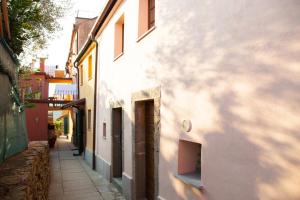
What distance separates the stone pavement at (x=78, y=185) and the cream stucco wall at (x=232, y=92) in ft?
11.2

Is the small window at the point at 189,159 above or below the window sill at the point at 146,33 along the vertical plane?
below

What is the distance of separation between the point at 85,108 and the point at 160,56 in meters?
10.5

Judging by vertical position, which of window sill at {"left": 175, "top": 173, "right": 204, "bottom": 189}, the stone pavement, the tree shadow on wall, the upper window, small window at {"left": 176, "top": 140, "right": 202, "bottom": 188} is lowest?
the stone pavement

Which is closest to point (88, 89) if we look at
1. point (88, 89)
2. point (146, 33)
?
point (88, 89)

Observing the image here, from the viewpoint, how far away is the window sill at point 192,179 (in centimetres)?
410

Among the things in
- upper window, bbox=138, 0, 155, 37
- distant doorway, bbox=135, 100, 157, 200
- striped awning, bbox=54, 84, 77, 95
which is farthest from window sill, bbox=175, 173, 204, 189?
striped awning, bbox=54, 84, 77, 95

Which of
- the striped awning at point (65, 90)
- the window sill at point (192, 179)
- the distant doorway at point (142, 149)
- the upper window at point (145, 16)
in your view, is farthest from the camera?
the striped awning at point (65, 90)

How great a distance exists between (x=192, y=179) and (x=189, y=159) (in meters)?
0.58

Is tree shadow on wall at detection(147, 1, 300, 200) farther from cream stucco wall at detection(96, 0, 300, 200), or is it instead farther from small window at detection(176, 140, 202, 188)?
small window at detection(176, 140, 202, 188)

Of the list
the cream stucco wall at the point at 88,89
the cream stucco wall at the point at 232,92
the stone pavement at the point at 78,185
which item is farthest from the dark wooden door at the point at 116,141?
the cream stucco wall at the point at 88,89

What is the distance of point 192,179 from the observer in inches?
173

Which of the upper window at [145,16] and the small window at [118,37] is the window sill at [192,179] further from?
the small window at [118,37]

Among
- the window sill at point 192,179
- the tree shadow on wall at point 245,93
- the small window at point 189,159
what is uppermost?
the tree shadow on wall at point 245,93

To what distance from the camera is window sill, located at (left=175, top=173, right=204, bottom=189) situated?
410cm
